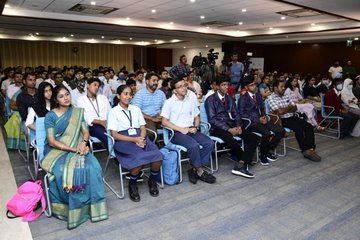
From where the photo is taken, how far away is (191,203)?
3.10 m

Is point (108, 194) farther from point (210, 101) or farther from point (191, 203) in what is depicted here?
point (210, 101)

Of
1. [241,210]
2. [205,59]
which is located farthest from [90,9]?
[241,210]

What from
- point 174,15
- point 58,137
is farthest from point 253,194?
point 174,15

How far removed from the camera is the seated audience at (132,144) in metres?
3.11

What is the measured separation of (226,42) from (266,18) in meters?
5.77

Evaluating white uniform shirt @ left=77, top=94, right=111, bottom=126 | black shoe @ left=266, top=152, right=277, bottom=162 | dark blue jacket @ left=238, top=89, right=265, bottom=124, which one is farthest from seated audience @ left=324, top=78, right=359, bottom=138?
white uniform shirt @ left=77, top=94, right=111, bottom=126

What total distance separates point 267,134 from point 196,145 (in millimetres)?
1249

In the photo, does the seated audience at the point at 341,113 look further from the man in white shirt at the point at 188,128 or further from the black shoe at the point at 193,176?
the black shoe at the point at 193,176

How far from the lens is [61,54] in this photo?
17547 mm

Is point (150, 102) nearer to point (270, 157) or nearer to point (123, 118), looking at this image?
point (123, 118)

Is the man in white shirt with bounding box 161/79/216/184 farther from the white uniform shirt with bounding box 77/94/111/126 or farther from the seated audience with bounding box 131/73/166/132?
the white uniform shirt with bounding box 77/94/111/126

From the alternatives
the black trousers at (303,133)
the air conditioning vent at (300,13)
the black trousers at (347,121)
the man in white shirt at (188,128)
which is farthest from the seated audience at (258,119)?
the air conditioning vent at (300,13)

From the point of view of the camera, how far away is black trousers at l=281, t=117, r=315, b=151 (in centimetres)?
461

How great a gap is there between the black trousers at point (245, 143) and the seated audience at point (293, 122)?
1.06 metres
